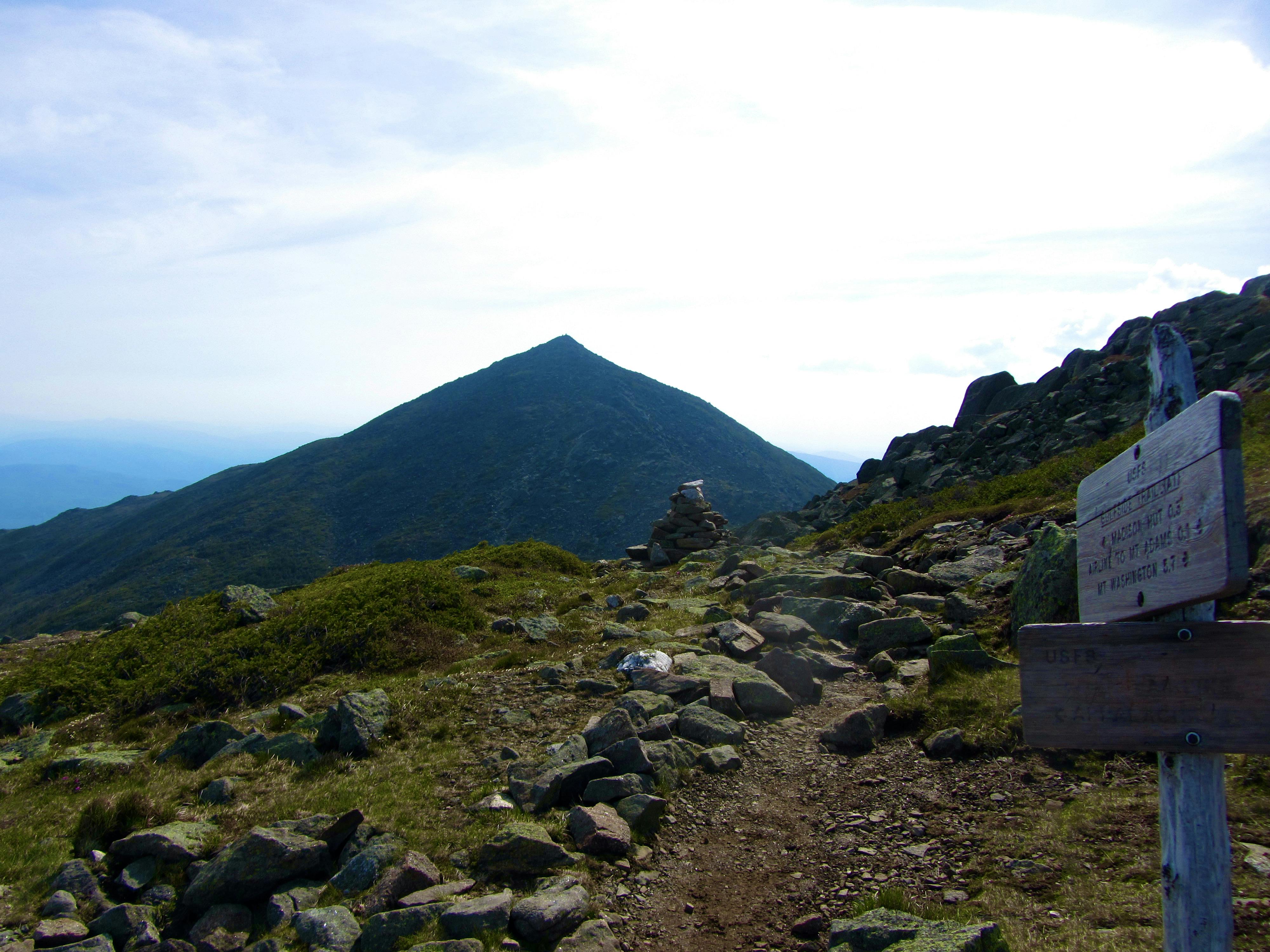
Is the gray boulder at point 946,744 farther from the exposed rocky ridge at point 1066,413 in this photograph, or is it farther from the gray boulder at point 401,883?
the exposed rocky ridge at point 1066,413

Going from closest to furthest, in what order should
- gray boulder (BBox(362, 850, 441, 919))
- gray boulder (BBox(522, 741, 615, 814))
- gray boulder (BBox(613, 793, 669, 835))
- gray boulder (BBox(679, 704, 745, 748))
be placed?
gray boulder (BBox(362, 850, 441, 919)), gray boulder (BBox(613, 793, 669, 835)), gray boulder (BBox(522, 741, 615, 814)), gray boulder (BBox(679, 704, 745, 748))

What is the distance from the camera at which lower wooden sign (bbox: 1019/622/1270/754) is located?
3398mm

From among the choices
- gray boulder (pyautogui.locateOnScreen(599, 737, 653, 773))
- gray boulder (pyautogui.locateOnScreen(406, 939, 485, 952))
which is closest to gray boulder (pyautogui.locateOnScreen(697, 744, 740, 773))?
gray boulder (pyautogui.locateOnScreen(599, 737, 653, 773))

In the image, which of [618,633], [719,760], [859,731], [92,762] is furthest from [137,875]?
[618,633]

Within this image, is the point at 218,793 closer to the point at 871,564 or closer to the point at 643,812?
the point at 643,812

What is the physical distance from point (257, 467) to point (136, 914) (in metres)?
165

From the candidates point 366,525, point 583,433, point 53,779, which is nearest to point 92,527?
point 366,525

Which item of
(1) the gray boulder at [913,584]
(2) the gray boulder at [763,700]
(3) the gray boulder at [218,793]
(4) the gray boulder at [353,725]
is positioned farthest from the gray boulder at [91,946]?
(1) the gray boulder at [913,584]

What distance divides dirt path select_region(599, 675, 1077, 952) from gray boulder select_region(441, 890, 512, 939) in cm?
108

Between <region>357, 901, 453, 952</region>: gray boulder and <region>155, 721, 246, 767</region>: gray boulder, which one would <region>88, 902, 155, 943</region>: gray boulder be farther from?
<region>155, 721, 246, 767</region>: gray boulder

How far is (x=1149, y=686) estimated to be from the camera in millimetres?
3553

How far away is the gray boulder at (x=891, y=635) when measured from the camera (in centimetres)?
1373

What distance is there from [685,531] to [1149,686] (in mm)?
31208

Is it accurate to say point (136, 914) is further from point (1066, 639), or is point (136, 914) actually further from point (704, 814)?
point (1066, 639)
